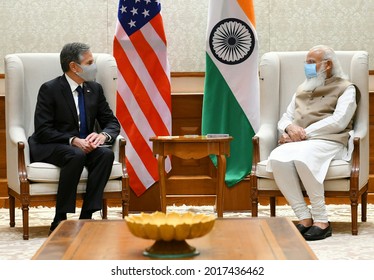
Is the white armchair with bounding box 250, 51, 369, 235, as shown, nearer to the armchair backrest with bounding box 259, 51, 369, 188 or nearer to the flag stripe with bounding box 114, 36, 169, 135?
the armchair backrest with bounding box 259, 51, 369, 188

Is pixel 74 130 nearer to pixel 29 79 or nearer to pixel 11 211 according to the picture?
pixel 29 79

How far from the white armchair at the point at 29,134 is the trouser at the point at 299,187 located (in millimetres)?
1061

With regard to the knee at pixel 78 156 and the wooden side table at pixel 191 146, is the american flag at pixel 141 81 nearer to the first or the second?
the wooden side table at pixel 191 146

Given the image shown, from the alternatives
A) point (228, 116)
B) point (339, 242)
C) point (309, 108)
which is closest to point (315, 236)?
point (339, 242)

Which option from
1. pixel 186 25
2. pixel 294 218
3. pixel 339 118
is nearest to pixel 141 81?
pixel 186 25

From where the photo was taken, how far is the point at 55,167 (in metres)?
5.44

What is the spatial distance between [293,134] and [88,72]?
154 centimetres

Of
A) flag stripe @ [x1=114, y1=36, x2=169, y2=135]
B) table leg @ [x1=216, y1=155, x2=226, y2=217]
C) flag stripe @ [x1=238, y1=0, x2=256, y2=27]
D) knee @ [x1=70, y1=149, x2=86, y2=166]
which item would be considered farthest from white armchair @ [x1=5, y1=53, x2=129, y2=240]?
flag stripe @ [x1=238, y1=0, x2=256, y2=27]

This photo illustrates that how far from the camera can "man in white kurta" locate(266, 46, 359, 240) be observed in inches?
212

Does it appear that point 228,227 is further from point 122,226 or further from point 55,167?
point 55,167

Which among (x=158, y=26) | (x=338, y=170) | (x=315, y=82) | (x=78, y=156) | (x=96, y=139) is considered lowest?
(x=338, y=170)

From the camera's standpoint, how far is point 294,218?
6.21 meters

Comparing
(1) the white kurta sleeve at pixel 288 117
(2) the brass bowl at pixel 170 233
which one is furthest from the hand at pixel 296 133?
(2) the brass bowl at pixel 170 233
